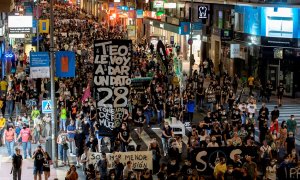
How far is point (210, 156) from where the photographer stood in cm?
2198

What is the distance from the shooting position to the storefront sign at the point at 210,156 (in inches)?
862

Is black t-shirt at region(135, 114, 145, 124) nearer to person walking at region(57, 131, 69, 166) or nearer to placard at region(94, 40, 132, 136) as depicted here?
person walking at region(57, 131, 69, 166)

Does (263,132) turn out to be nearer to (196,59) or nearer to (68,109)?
(68,109)

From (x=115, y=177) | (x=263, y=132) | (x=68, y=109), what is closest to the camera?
(x=115, y=177)

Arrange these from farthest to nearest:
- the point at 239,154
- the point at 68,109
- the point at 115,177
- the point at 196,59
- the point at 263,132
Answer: the point at 196,59 < the point at 68,109 < the point at 263,132 < the point at 239,154 < the point at 115,177

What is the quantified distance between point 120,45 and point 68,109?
12.8m

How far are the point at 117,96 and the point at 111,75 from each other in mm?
736

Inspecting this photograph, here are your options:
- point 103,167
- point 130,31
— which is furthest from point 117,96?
point 130,31

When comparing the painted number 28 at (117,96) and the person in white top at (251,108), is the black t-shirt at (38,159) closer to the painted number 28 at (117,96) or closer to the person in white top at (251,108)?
the painted number 28 at (117,96)

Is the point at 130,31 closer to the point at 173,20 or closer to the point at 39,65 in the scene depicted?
the point at 173,20

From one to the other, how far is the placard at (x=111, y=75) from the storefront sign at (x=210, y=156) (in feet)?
9.37

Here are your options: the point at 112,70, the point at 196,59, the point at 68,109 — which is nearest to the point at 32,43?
the point at 196,59

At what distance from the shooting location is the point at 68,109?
33531 millimetres

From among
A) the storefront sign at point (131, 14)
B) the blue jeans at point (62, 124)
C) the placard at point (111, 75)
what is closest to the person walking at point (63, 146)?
the placard at point (111, 75)
